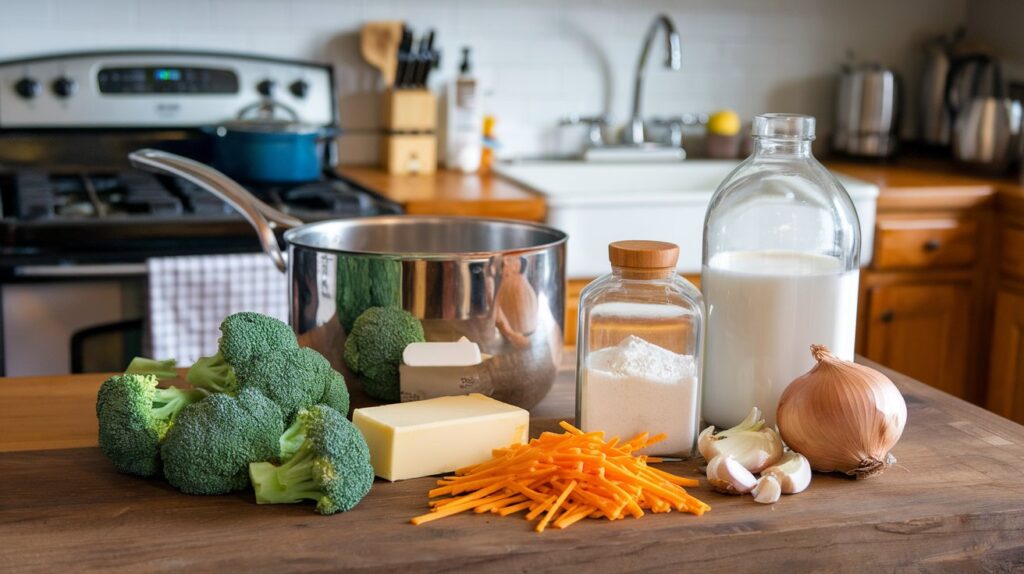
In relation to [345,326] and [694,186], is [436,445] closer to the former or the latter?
[345,326]

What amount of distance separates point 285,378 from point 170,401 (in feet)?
0.35

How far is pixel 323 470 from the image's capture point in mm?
906

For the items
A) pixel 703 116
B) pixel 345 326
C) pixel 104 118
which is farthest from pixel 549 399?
pixel 703 116

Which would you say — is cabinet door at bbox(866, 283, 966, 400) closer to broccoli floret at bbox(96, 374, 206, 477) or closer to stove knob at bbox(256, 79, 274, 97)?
stove knob at bbox(256, 79, 274, 97)

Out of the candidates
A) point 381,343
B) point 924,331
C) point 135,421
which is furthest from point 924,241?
point 135,421

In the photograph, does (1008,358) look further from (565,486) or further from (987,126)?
(565,486)

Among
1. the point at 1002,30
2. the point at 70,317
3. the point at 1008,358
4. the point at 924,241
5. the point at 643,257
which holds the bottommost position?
the point at 1008,358

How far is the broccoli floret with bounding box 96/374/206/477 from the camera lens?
96 cm

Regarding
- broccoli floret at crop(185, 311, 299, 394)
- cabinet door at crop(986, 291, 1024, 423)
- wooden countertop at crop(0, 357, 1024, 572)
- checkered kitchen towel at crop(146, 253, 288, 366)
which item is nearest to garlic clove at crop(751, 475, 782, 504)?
wooden countertop at crop(0, 357, 1024, 572)

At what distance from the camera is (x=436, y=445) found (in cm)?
100

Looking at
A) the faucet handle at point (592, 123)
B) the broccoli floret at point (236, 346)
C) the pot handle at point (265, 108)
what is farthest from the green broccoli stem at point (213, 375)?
the faucet handle at point (592, 123)

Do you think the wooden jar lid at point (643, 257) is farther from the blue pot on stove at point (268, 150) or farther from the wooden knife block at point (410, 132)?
the wooden knife block at point (410, 132)

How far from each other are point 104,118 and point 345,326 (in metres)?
2.02

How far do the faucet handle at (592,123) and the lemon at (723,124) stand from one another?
1.03ft
